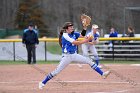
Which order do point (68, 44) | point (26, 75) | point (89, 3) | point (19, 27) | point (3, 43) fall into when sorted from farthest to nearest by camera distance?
point (19, 27) < point (89, 3) < point (3, 43) < point (26, 75) < point (68, 44)

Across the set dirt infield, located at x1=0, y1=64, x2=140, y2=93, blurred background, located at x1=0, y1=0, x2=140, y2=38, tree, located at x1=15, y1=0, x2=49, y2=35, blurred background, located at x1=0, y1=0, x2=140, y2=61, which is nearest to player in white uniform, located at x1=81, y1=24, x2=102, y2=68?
dirt infield, located at x1=0, y1=64, x2=140, y2=93

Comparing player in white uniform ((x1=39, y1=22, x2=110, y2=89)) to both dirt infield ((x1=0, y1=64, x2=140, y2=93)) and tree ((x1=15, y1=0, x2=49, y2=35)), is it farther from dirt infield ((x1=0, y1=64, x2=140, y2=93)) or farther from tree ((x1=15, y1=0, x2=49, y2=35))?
tree ((x1=15, y1=0, x2=49, y2=35))

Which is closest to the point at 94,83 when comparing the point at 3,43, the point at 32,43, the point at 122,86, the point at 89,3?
the point at 122,86

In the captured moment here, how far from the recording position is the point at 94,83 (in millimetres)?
15336

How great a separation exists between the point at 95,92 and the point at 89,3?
1547 inches

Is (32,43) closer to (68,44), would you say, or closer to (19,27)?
(68,44)

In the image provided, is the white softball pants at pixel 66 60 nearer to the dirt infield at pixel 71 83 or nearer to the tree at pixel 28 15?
the dirt infield at pixel 71 83

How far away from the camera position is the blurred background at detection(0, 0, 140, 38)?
50.2 metres

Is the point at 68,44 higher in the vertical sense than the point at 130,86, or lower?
higher

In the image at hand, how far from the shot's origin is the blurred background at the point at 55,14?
50.2 metres

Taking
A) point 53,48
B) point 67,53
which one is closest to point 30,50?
point 53,48

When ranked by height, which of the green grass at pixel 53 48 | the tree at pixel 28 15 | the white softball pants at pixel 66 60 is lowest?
the green grass at pixel 53 48

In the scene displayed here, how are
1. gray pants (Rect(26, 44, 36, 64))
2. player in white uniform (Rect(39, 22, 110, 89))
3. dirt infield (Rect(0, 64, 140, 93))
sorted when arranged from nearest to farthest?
dirt infield (Rect(0, 64, 140, 93)) < player in white uniform (Rect(39, 22, 110, 89)) < gray pants (Rect(26, 44, 36, 64))

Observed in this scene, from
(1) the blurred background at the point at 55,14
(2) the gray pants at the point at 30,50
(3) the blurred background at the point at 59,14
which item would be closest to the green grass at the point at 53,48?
(2) the gray pants at the point at 30,50
